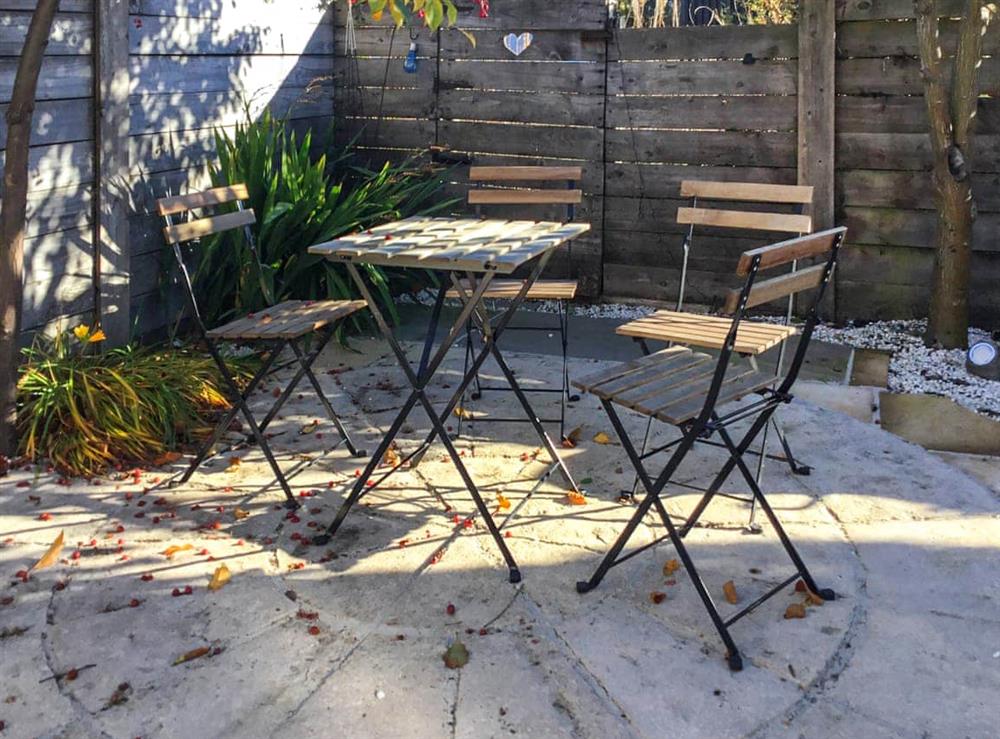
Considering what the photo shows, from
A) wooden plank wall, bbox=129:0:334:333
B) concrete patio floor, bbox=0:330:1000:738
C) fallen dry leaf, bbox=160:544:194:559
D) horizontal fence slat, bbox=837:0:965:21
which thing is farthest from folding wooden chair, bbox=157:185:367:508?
horizontal fence slat, bbox=837:0:965:21

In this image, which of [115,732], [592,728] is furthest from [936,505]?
[115,732]

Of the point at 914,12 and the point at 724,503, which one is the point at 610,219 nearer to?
the point at 914,12

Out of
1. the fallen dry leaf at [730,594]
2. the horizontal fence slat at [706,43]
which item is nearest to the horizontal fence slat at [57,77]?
the horizontal fence slat at [706,43]

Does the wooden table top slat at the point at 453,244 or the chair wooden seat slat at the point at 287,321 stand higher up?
the wooden table top slat at the point at 453,244

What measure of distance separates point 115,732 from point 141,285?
10.8 feet

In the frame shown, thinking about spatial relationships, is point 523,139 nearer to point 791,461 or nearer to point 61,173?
point 61,173

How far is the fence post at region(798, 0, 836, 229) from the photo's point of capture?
19.5 feet

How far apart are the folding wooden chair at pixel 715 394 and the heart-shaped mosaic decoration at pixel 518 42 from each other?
140 inches

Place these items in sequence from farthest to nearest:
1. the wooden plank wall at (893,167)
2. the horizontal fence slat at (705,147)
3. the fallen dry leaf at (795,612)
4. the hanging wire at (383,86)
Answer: the hanging wire at (383,86)
the horizontal fence slat at (705,147)
the wooden plank wall at (893,167)
the fallen dry leaf at (795,612)

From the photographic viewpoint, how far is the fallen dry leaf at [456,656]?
2926 mm

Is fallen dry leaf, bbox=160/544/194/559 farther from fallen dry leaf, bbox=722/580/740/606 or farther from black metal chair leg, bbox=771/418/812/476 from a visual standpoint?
black metal chair leg, bbox=771/418/812/476

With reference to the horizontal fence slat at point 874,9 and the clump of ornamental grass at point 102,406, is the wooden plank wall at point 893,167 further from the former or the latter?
the clump of ornamental grass at point 102,406

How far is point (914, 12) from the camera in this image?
5.72m

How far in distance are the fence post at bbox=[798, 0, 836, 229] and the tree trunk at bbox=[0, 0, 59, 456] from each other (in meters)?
3.70
